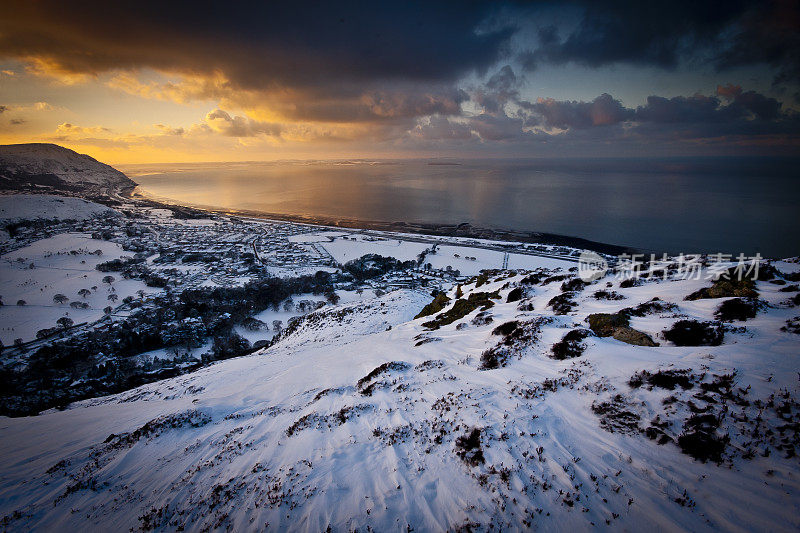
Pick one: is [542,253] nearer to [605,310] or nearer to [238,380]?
[605,310]

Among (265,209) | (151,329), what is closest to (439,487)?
(151,329)

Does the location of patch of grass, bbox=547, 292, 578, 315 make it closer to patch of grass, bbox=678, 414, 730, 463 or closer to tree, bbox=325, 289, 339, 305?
patch of grass, bbox=678, 414, 730, 463

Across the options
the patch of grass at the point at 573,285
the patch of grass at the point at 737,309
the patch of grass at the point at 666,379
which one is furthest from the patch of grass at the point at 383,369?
the patch of grass at the point at 573,285

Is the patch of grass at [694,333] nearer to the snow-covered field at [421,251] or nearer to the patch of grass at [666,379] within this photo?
the patch of grass at [666,379]

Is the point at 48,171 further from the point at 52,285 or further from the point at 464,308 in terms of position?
the point at 464,308

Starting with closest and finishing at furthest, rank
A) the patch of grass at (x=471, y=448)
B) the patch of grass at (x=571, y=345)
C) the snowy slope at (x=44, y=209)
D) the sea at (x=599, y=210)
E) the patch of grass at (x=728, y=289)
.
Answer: the patch of grass at (x=471, y=448) → the patch of grass at (x=571, y=345) → the patch of grass at (x=728, y=289) → the sea at (x=599, y=210) → the snowy slope at (x=44, y=209)

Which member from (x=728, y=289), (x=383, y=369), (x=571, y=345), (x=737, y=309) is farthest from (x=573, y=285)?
(x=383, y=369)

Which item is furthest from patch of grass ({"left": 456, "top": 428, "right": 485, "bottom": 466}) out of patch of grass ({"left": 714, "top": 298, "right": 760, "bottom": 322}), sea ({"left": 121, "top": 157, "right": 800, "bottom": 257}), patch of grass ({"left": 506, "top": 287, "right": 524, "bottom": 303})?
sea ({"left": 121, "top": 157, "right": 800, "bottom": 257})
